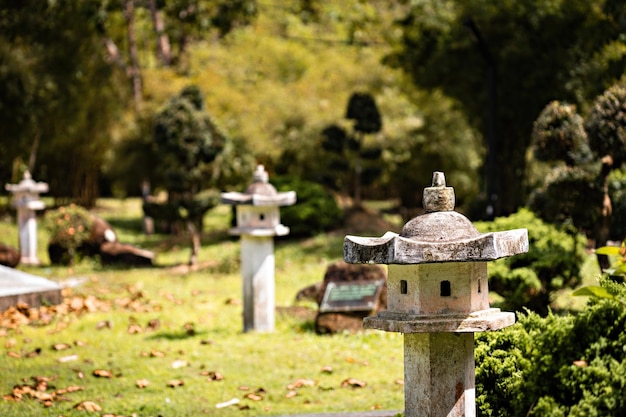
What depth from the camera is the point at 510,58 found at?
2312 centimetres

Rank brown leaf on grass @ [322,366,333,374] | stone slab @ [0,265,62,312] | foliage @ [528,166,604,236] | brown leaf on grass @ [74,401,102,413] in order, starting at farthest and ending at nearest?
stone slab @ [0,265,62,312] → foliage @ [528,166,604,236] → brown leaf on grass @ [322,366,333,374] → brown leaf on grass @ [74,401,102,413]

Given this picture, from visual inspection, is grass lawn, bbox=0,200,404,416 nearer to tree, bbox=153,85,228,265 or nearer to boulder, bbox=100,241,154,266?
boulder, bbox=100,241,154,266

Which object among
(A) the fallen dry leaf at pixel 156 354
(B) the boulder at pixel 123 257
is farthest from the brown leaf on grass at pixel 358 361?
(B) the boulder at pixel 123 257

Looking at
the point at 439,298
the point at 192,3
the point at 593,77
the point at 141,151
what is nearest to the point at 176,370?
the point at 439,298

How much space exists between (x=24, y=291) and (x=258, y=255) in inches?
147

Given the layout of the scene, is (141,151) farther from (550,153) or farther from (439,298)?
(439,298)

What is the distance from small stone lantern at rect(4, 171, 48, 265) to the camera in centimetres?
2244

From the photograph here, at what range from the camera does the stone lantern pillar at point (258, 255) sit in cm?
1372

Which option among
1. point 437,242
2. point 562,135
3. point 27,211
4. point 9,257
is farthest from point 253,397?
point 27,211

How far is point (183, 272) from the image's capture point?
69.2 ft

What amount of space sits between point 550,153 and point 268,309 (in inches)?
167

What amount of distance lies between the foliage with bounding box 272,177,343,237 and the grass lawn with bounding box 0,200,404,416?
15.3ft

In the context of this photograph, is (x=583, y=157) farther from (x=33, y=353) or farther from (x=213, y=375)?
(x=33, y=353)

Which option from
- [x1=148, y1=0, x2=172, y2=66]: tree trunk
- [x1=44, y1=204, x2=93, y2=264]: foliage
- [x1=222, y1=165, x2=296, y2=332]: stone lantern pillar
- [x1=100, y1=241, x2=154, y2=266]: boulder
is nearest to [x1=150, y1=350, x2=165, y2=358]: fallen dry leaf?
[x1=222, y1=165, x2=296, y2=332]: stone lantern pillar
